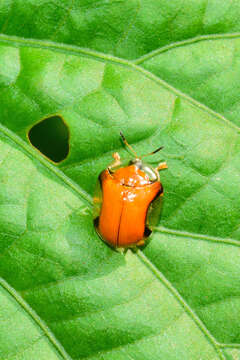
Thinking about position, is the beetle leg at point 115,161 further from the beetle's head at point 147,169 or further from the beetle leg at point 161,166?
the beetle leg at point 161,166

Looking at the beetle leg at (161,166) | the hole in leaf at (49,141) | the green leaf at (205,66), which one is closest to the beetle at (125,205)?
the beetle leg at (161,166)

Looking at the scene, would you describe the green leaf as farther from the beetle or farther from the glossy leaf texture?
the beetle

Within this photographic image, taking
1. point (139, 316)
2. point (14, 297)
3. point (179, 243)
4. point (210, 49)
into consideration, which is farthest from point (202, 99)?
point (14, 297)

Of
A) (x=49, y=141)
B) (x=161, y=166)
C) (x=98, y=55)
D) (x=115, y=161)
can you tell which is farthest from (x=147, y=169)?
(x=98, y=55)

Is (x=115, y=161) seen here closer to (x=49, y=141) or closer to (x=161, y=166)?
(x=161, y=166)

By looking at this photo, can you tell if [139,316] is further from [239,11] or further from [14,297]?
[239,11]
